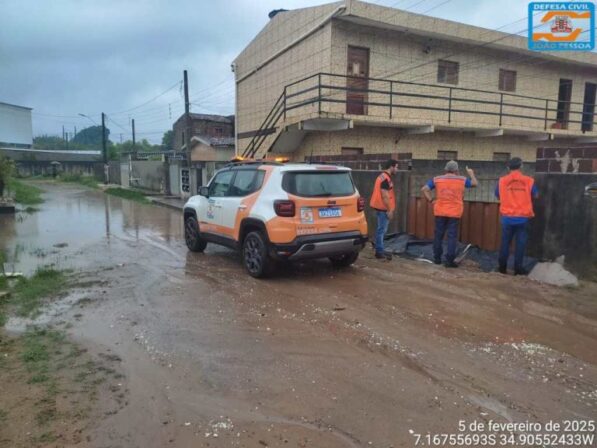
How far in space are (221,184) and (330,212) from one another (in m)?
2.41

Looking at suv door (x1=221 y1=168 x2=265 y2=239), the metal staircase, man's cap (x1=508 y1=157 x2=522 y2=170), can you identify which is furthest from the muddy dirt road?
the metal staircase

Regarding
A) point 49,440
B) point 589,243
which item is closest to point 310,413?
point 49,440

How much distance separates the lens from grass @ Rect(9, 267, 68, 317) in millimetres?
5465

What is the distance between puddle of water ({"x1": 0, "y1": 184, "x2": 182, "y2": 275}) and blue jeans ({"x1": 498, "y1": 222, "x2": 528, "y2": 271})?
23.5 ft

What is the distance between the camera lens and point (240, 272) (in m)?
7.26

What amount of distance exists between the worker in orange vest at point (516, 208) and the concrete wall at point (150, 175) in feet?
71.5

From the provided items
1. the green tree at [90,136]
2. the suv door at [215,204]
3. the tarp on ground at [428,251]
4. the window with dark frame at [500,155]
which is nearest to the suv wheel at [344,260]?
the tarp on ground at [428,251]

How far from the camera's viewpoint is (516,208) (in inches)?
252

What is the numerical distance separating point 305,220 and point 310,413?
3520 mm

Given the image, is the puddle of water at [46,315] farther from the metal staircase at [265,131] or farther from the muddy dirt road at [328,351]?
the metal staircase at [265,131]

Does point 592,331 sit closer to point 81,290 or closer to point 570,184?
point 570,184

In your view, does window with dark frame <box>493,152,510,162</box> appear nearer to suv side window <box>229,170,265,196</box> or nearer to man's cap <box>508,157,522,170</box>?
man's cap <box>508,157,522,170</box>

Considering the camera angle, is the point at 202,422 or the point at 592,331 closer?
the point at 202,422

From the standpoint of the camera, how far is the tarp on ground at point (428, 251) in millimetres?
7048
